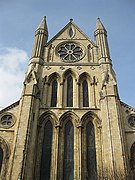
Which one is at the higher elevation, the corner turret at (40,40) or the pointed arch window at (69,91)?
the corner turret at (40,40)

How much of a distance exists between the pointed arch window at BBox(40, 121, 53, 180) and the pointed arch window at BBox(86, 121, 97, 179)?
285 cm

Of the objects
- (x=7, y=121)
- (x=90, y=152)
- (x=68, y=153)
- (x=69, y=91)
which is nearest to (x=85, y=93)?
(x=69, y=91)

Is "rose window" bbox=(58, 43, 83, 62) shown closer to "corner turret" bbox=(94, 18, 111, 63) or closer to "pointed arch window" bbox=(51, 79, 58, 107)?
"corner turret" bbox=(94, 18, 111, 63)

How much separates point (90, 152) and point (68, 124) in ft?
9.80

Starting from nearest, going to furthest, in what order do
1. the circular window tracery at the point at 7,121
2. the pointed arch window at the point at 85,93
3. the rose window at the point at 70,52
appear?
the circular window tracery at the point at 7,121, the pointed arch window at the point at 85,93, the rose window at the point at 70,52

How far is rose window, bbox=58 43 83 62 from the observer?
24.2 m

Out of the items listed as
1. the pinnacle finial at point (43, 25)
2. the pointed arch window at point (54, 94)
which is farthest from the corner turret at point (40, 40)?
the pointed arch window at point (54, 94)

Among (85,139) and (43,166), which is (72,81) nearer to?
(85,139)

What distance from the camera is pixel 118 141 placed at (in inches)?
627

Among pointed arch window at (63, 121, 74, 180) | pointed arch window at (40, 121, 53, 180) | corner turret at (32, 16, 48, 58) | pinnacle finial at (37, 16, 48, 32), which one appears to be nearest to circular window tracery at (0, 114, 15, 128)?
pointed arch window at (40, 121, 53, 180)

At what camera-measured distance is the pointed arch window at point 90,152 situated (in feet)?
52.6

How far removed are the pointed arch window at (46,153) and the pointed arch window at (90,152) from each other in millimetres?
2854

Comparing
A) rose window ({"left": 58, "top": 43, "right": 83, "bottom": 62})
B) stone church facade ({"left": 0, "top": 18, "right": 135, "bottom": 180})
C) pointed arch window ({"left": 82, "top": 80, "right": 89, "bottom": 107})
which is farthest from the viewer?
rose window ({"left": 58, "top": 43, "right": 83, "bottom": 62})

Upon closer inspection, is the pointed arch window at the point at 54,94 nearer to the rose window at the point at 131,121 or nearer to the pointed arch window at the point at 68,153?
the pointed arch window at the point at 68,153
